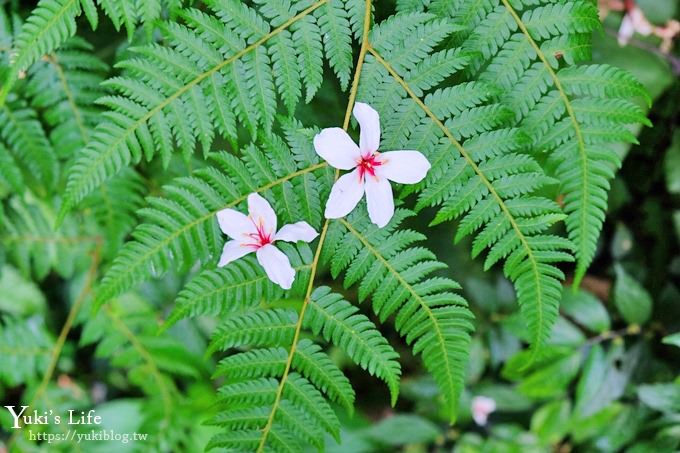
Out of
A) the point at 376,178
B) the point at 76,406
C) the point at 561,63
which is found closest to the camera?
the point at 376,178

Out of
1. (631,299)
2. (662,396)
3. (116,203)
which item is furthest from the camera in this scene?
(631,299)

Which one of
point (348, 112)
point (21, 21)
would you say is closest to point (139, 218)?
point (21, 21)

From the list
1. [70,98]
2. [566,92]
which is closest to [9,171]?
[70,98]

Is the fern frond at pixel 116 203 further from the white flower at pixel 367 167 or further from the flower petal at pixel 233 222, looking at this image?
the white flower at pixel 367 167

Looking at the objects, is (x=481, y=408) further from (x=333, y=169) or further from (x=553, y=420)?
(x=333, y=169)

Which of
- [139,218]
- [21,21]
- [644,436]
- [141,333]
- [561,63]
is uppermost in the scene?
[21,21]

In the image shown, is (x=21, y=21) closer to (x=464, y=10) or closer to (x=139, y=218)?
(x=139, y=218)
